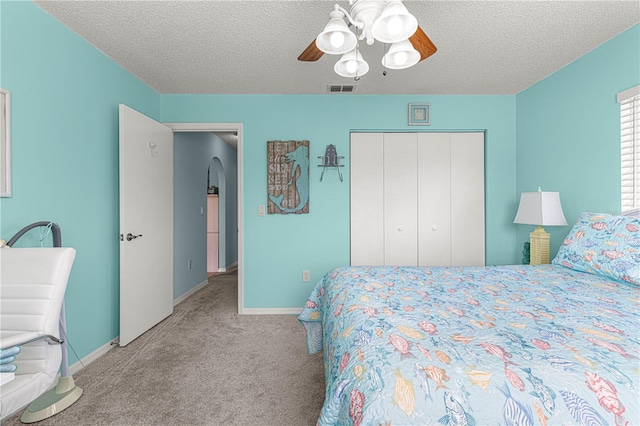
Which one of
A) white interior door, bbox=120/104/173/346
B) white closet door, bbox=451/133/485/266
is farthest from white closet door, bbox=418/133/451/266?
white interior door, bbox=120/104/173/346

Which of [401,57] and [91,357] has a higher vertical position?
[401,57]

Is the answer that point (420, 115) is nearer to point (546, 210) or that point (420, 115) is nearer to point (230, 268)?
point (546, 210)

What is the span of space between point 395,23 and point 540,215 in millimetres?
2069

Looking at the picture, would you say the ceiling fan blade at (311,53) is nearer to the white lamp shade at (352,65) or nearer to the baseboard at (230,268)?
the white lamp shade at (352,65)

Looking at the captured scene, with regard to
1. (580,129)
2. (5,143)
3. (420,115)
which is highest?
(420,115)

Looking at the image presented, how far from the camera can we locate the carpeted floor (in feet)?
5.57

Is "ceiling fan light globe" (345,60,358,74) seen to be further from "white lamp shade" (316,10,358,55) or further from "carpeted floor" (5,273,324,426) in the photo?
"carpeted floor" (5,273,324,426)


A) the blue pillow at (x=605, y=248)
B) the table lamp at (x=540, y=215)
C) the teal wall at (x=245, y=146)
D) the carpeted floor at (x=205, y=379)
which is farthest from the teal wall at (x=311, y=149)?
the blue pillow at (x=605, y=248)

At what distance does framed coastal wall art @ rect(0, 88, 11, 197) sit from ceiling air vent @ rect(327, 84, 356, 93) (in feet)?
7.93

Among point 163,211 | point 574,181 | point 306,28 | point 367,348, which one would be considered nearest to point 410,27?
point 306,28

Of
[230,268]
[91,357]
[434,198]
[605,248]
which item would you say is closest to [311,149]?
[434,198]

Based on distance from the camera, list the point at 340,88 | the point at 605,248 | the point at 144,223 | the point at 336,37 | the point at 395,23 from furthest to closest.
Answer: the point at 340,88, the point at 144,223, the point at 605,248, the point at 336,37, the point at 395,23

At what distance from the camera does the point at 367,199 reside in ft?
11.0

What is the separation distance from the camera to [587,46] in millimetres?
2350
